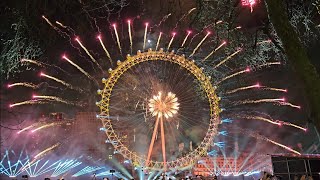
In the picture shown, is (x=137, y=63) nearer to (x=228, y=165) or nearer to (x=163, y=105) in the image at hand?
(x=163, y=105)

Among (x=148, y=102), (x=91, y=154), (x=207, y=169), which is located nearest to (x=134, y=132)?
(x=91, y=154)

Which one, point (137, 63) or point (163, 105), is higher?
point (137, 63)

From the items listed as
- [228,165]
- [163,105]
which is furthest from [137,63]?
[228,165]

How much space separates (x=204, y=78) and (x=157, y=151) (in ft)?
94.4

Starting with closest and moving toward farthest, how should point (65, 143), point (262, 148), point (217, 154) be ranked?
point (262, 148) < point (65, 143) < point (217, 154)

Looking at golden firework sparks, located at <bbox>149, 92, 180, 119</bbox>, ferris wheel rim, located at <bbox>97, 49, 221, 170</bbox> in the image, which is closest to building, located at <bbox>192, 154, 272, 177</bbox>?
ferris wheel rim, located at <bbox>97, 49, 221, 170</bbox>

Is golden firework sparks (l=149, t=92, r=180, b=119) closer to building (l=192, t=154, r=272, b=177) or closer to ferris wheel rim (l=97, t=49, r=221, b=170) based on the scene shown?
ferris wheel rim (l=97, t=49, r=221, b=170)

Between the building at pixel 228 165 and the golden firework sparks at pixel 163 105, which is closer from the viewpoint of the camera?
the golden firework sparks at pixel 163 105

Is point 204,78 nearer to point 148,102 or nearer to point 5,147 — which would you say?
point 148,102

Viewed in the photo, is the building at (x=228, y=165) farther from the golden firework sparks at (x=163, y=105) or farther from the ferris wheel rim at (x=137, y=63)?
A: the golden firework sparks at (x=163, y=105)

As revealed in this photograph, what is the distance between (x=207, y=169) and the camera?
2454 inches

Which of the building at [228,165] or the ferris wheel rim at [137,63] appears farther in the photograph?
the building at [228,165]

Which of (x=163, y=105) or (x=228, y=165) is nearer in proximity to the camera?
(x=163, y=105)

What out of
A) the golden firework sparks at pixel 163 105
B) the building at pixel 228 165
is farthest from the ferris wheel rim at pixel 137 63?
the building at pixel 228 165
